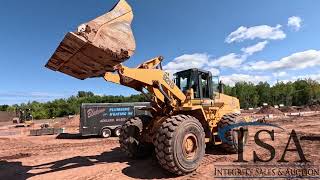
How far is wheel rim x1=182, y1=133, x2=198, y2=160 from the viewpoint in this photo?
8.68 metres

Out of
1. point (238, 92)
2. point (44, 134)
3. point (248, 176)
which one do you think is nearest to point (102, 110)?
point (44, 134)

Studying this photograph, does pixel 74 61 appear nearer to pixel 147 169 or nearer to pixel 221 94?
pixel 147 169

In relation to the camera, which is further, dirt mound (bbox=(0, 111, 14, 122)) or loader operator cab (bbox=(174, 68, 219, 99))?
dirt mound (bbox=(0, 111, 14, 122))

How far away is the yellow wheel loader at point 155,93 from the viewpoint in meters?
7.26

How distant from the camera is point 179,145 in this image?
27.3 feet

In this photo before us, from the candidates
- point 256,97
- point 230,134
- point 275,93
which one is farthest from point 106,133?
point 275,93

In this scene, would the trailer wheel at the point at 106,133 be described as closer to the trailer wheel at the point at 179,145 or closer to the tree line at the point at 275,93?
the trailer wheel at the point at 179,145

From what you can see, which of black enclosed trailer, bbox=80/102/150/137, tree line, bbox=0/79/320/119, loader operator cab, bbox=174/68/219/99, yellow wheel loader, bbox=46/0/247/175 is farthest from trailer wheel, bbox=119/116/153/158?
tree line, bbox=0/79/320/119

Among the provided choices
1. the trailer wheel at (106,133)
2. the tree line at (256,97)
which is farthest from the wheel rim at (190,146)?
the tree line at (256,97)

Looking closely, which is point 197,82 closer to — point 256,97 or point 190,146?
point 190,146

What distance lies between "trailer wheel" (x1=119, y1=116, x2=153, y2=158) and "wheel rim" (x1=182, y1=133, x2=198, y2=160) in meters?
2.17

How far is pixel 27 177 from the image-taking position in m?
9.35

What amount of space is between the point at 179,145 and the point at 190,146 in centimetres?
73

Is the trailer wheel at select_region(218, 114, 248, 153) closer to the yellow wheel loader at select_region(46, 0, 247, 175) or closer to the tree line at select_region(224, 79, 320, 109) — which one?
the yellow wheel loader at select_region(46, 0, 247, 175)
